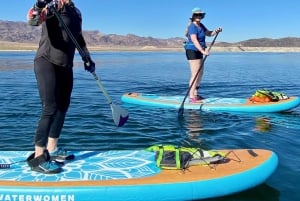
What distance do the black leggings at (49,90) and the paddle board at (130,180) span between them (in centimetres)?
56

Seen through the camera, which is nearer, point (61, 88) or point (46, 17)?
point (46, 17)

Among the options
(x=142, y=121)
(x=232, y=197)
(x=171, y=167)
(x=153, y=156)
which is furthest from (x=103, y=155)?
(x=142, y=121)

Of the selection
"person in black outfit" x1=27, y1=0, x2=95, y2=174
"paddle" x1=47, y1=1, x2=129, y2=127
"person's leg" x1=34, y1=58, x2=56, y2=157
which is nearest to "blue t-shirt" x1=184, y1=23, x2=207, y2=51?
"paddle" x1=47, y1=1, x2=129, y2=127

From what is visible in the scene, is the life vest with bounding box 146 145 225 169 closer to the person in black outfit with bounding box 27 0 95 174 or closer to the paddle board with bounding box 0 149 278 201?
the paddle board with bounding box 0 149 278 201

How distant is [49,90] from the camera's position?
17.7 ft

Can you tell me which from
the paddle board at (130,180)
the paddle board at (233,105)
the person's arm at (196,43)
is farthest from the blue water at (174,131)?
the person's arm at (196,43)

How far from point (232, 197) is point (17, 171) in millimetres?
2797

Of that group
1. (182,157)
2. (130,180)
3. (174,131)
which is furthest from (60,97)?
(174,131)

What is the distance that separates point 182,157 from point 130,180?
833 millimetres

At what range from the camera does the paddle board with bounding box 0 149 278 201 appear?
16.4 ft

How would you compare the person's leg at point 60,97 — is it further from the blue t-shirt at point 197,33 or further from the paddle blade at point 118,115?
the blue t-shirt at point 197,33

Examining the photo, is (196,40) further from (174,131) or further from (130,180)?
(130,180)

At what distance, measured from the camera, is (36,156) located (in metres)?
5.58

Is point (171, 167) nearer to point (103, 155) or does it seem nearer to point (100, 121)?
point (103, 155)
